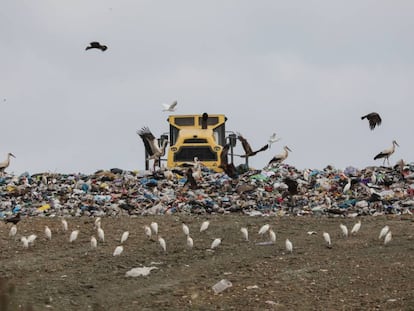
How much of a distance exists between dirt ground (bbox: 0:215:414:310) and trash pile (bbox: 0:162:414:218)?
1.29m

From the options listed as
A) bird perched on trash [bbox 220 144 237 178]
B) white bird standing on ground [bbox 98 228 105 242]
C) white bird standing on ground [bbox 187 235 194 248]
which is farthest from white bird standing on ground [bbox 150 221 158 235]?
bird perched on trash [bbox 220 144 237 178]

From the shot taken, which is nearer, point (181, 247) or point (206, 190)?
point (181, 247)

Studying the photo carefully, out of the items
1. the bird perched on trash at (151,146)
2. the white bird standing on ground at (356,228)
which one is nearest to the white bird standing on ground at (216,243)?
the white bird standing on ground at (356,228)

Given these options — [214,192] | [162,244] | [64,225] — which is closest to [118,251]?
[162,244]

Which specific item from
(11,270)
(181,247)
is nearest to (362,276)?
(181,247)

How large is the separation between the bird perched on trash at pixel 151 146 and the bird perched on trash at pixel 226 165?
5.25 ft

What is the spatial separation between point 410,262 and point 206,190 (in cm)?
749

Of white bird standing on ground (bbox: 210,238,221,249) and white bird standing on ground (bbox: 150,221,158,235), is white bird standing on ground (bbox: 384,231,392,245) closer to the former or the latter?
white bird standing on ground (bbox: 210,238,221,249)

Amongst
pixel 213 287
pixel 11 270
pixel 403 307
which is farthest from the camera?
pixel 11 270

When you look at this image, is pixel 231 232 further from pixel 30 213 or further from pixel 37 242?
pixel 30 213

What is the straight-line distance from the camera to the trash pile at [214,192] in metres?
19.5

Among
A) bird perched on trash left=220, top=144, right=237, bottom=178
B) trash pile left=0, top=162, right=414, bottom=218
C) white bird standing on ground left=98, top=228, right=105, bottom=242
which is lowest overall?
white bird standing on ground left=98, top=228, right=105, bottom=242

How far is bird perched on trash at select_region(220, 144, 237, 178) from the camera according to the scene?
74.6 ft

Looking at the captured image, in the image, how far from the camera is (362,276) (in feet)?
45.3
